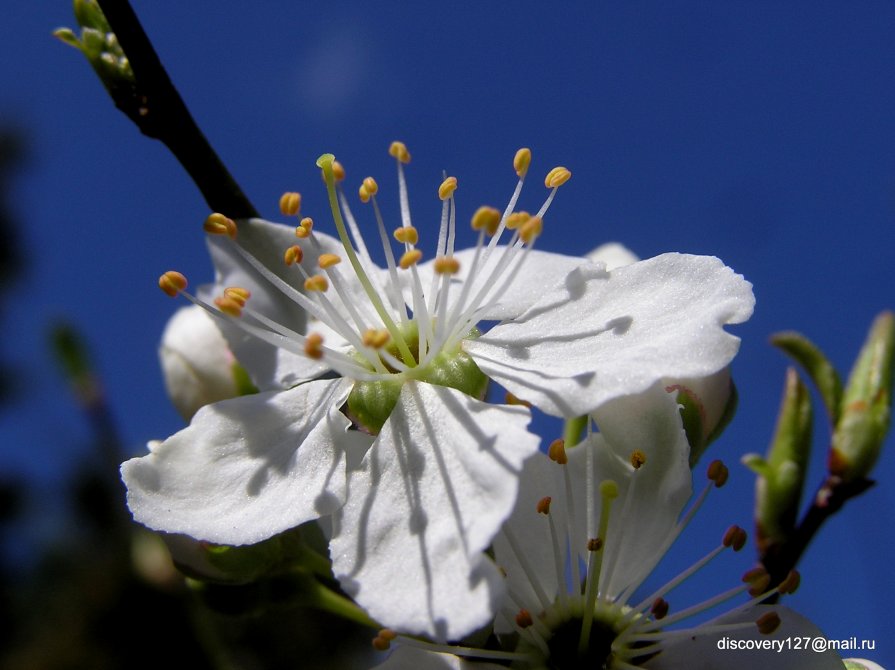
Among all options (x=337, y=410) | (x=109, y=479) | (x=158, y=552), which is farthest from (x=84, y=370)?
(x=337, y=410)

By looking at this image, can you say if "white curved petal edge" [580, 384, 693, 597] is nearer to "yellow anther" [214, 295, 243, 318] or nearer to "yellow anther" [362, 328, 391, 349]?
"yellow anther" [362, 328, 391, 349]

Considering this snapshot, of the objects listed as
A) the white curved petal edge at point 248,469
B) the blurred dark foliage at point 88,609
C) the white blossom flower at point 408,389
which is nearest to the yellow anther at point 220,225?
the white blossom flower at point 408,389

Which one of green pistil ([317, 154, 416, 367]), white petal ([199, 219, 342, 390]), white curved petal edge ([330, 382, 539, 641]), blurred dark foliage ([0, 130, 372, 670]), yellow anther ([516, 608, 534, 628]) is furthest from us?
blurred dark foliage ([0, 130, 372, 670])

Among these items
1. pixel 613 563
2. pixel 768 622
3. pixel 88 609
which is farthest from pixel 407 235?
pixel 88 609

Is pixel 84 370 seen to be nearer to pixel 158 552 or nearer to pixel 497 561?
pixel 158 552

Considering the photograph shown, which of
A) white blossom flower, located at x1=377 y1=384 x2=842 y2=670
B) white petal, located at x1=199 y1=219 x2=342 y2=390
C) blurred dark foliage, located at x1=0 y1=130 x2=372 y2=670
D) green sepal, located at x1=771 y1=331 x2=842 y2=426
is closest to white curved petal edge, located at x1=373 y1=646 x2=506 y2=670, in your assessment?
white blossom flower, located at x1=377 y1=384 x2=842 y2=670

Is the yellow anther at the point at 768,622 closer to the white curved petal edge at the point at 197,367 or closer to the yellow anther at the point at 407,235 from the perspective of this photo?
the yellow anther at the point at 407,235
